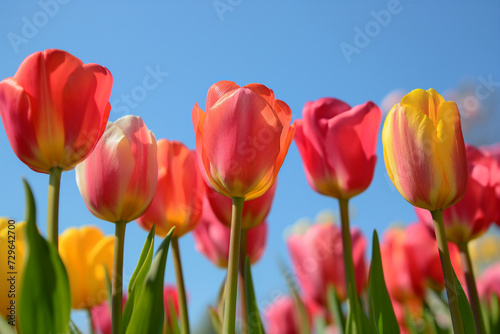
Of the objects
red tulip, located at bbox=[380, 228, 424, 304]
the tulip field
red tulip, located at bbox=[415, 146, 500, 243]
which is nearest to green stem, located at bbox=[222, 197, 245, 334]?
the tulip field

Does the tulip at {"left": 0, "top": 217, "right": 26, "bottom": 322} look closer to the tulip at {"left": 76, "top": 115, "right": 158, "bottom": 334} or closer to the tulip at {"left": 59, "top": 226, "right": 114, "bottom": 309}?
the tulip at {"left": 76, "top": 115, "right": 158, "bottom": 334}

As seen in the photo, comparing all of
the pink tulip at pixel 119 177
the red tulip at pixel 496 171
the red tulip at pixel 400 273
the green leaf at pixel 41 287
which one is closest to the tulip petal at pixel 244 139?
the pink tulip at pixel 119 177

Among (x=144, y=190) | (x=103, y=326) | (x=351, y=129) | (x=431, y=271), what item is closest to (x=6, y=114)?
(x=144, y=190)

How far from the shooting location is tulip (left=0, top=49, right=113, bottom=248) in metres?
0.71

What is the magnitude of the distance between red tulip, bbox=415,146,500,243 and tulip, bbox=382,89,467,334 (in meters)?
0.22

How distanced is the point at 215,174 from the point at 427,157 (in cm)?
33

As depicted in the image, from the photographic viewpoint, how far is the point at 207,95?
799 millimetres

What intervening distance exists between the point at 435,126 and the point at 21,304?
0.64 metres

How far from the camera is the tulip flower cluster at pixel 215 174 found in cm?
67

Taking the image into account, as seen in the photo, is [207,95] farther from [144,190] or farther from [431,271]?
[431,271]

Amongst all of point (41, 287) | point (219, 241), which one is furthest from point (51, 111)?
point (219, 241)

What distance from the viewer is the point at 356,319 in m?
0.86

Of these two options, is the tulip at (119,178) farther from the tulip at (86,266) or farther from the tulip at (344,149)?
the tulip at (86,266)

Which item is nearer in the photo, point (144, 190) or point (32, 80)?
point (32, 80)
